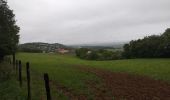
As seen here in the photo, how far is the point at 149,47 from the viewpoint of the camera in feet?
289

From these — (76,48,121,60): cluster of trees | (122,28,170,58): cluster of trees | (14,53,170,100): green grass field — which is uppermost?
(122,28,170,58): cluster of trees

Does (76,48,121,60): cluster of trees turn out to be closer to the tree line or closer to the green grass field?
the tree line

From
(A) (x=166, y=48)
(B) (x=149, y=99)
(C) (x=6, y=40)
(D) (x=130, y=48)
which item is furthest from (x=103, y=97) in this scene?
(D) (x=130, y=48)

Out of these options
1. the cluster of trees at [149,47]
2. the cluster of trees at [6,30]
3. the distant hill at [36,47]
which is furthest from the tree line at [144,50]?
the cluster of trees at [6,30]

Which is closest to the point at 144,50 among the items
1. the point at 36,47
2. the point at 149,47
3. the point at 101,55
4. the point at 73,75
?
the point at 149,47

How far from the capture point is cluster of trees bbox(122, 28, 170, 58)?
8319 centimetres

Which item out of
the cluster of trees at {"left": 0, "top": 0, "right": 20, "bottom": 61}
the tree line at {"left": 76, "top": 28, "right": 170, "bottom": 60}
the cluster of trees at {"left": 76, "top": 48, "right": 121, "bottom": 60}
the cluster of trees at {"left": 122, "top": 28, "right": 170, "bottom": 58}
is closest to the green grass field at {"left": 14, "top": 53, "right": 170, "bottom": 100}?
the cluster of trees at {"left": 0, "top": 0, "right": 20, "bottom": 61}

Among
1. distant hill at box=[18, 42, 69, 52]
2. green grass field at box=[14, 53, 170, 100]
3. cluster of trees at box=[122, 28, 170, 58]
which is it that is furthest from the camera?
distant hill at box=[18, 42, 69, 52]

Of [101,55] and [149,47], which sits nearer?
[149,47]

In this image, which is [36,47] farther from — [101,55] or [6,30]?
[6,30]

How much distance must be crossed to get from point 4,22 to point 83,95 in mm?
41404

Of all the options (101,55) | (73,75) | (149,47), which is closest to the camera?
(73,75)

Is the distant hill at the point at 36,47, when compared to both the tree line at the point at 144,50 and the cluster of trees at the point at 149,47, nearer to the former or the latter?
the tree line at the point at 144,50

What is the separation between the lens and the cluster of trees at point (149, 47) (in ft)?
273
